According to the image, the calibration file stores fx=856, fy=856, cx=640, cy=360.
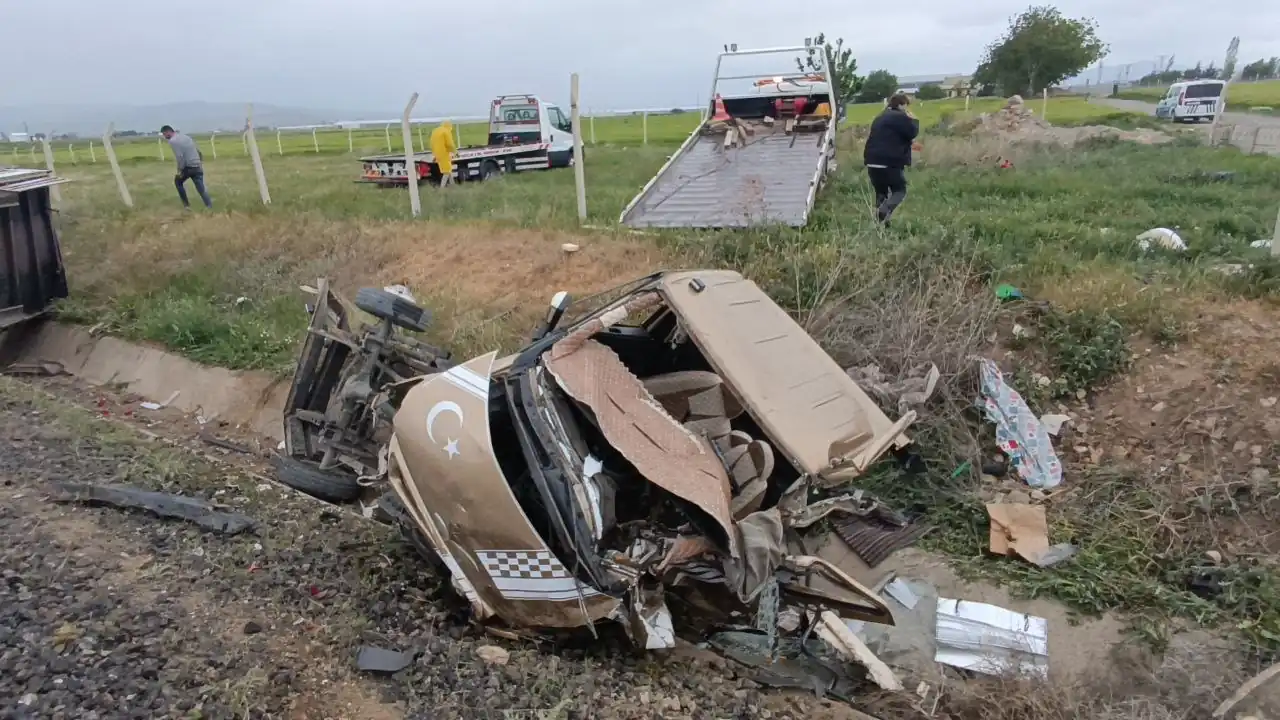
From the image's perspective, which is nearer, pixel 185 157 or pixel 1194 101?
→ pixel 185 157

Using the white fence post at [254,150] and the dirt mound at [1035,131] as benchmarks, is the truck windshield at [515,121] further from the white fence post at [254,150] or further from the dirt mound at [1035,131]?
the dirt mound at [1035,131]

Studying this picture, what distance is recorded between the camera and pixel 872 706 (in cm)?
372

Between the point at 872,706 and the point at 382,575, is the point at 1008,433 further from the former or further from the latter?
the point at 382,575

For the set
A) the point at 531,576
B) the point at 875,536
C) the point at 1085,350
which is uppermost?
the point at 1085,350

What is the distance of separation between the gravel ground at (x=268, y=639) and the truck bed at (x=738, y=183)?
5221 mm

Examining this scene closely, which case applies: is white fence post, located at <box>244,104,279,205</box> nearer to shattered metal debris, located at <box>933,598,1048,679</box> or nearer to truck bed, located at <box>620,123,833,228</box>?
truck bed, located at <box>620,123,833,228</box>

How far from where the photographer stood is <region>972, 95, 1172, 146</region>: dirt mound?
17922mm

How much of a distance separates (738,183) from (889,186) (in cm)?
213

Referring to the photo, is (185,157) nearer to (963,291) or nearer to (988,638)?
(963,291)

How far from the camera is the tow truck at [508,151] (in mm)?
15445

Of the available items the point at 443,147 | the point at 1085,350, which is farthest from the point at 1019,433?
the point at 443,147

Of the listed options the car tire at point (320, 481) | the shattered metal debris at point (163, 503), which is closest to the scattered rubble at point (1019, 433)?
the car tire at point (320, 481)

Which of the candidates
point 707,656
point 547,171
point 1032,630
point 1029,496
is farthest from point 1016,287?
point 547,171

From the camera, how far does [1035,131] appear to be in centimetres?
2080
